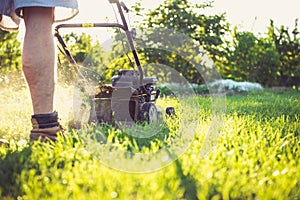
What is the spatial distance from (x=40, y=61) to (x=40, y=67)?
28mm

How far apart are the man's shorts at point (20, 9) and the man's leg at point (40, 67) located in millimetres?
67

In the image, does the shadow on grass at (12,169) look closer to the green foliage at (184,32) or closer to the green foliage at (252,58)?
the green foliage at (184,32)

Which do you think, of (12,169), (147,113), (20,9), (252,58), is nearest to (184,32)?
(252,58)

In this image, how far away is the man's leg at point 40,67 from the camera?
2.15 meters

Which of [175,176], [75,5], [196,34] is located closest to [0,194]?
[175,176]

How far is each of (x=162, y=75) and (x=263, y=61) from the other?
3.02 m

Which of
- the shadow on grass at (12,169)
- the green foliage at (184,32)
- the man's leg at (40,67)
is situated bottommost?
the shadow on grass at (12,169)

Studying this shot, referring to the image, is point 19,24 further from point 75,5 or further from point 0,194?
point 0,194

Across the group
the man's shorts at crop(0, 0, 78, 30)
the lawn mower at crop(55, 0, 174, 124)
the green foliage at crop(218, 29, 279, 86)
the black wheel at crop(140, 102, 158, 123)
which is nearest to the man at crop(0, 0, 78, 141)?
the man's shorts at crop(0, 0, 78, 30)

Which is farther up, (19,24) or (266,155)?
(19,24)

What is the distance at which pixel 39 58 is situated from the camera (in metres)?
2.15

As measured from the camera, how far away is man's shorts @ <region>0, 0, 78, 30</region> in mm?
2111

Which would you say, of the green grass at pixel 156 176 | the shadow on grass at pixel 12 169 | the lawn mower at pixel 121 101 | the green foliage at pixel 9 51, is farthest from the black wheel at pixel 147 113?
the green foliage at pixel 9 51

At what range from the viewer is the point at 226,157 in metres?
1.65
